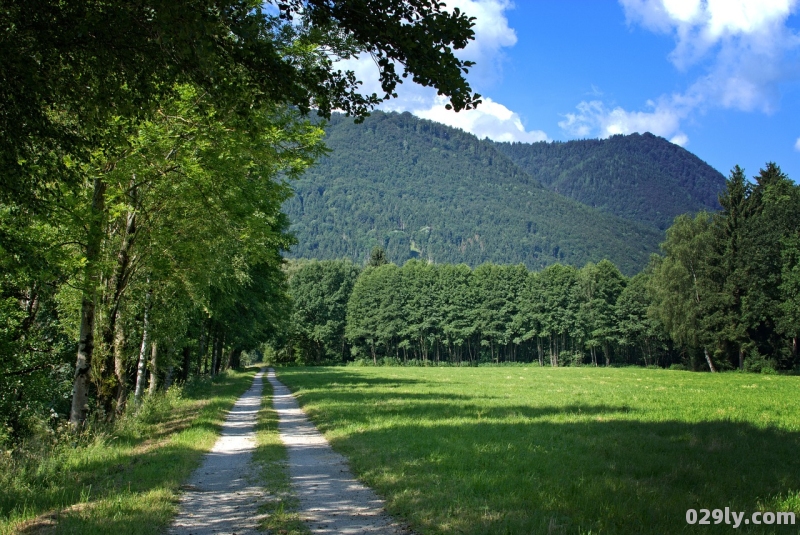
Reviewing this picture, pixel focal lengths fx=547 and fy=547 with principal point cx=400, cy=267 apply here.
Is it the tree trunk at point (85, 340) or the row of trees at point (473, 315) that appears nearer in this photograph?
the tree trunk at point (85, 340)

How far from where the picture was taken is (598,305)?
80.4 m

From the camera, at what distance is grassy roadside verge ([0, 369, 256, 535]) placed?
6.07 metres

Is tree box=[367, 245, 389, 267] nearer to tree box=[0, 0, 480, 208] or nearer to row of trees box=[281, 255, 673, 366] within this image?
row of trees box=[281, 255, 673, 366]

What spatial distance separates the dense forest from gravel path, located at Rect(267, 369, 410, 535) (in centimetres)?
4933

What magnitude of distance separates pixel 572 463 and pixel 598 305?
250ft

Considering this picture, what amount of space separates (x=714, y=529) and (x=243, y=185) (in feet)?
35.5

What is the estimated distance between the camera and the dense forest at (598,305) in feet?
166

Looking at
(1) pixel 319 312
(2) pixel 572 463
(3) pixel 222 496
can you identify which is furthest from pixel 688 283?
(1) pixel 319 312

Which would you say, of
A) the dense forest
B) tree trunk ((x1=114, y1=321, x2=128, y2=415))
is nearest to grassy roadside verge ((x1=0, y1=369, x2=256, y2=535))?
tree trunk ((x1=114, y1=321, x2=128, y2=415))

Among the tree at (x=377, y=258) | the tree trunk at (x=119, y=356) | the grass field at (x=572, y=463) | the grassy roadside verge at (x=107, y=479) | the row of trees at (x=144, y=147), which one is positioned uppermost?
the tree at (x=377, y=258)

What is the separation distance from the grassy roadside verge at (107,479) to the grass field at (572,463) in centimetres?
285

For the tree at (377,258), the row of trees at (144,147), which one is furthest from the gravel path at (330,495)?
the tree at (377,258)

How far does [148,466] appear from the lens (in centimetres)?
912

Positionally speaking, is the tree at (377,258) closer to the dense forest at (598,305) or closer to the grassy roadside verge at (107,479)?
the dense forest at (598,305)
